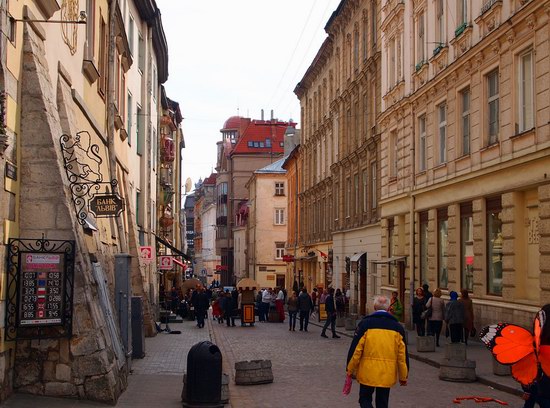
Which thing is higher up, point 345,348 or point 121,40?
point 121,40

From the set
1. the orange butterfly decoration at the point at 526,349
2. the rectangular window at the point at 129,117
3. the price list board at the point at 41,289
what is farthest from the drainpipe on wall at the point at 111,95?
the orange butterfly decoration at the point at 526,349

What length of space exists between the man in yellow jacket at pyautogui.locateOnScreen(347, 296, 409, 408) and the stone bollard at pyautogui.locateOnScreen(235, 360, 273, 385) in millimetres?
6031

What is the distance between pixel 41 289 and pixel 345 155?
33.2 metres

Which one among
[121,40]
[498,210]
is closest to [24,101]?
[121,40]

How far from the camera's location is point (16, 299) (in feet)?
35.9

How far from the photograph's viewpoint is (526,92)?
790 inches

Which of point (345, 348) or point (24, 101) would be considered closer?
point (24, 101)

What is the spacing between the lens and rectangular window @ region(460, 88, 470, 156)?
80.1 ft

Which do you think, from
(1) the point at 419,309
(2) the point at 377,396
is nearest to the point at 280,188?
(1) the point at 419,309

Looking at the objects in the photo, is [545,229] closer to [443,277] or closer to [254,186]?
[443,277]

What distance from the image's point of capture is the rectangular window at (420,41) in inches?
1144

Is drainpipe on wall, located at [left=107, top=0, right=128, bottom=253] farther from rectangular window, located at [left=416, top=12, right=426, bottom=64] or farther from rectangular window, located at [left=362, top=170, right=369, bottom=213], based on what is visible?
rectangular window, located at [left=362, top=170, right=369, bottom=213]

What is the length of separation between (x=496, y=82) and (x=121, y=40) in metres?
9.81

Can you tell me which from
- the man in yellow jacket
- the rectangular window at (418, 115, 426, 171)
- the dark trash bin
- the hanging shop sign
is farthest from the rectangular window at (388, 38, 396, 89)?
the man in yellow jacket
